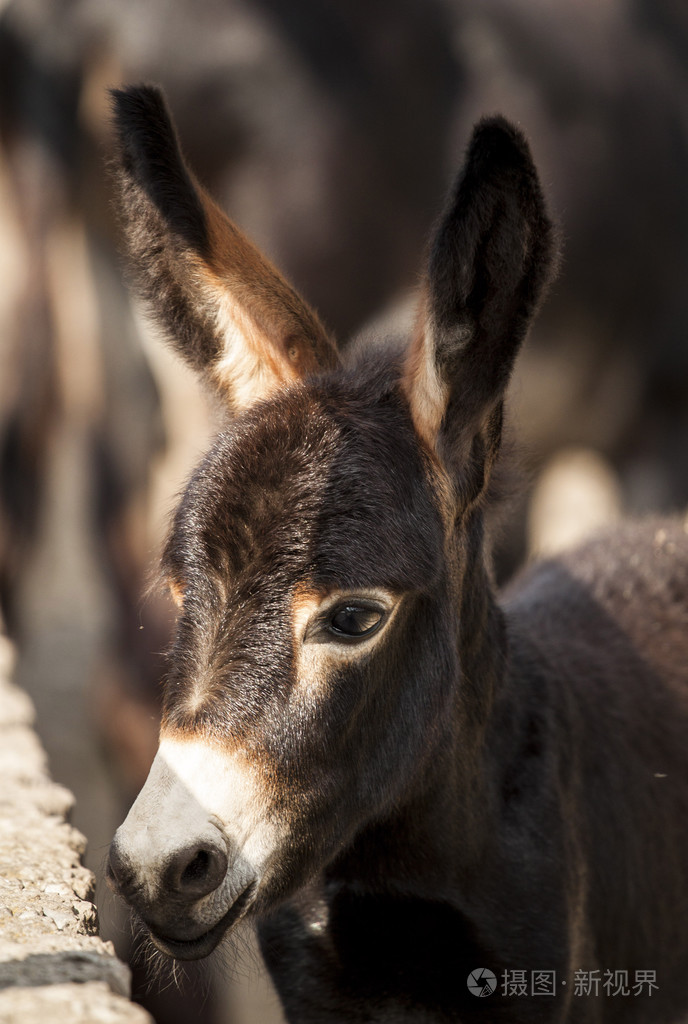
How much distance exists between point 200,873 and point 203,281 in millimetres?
1349

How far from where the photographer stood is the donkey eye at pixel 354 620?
6.74ft

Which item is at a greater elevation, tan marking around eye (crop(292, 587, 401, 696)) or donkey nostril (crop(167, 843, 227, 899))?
tan marking around eye (crop(292, 587, 401, 696))

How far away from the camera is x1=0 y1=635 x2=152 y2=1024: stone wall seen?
1756 mm

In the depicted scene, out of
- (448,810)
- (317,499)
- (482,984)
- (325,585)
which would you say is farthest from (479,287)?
(482,984)

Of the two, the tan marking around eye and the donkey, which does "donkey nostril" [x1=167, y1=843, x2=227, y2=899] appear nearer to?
the donkey

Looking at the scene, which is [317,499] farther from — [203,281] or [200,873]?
[203,281]

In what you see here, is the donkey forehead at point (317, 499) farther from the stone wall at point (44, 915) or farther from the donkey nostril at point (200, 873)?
the stone wall at point (44, 915)

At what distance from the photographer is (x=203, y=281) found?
8.51 feet

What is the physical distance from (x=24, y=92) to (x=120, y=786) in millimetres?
3095

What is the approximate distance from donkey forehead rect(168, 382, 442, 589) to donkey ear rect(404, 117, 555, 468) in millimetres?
104

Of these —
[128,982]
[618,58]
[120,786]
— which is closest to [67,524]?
[120,786]

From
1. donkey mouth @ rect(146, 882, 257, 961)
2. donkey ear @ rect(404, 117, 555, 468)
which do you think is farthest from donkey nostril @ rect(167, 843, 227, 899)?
donkey ear @ rect(404, 117, 555, 468)

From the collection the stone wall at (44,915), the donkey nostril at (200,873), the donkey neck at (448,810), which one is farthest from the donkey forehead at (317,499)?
the stone wall at (44,915)

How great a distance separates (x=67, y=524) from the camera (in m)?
9.58
